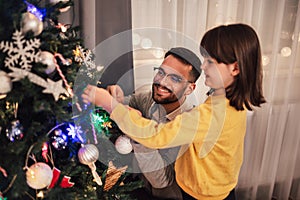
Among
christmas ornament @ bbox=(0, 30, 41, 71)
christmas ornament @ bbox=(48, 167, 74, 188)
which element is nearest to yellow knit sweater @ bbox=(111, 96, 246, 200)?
christmas ornament @ bbox=(48, 167, 74, 188)

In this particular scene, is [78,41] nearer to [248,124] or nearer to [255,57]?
[255,57]

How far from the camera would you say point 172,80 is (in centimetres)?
133

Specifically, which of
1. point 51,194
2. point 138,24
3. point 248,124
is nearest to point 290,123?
point 248,124

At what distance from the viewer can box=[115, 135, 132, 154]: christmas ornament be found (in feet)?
4.18

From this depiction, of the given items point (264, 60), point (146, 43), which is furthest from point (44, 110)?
point (264, 60)

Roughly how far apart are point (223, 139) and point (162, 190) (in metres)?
0.58

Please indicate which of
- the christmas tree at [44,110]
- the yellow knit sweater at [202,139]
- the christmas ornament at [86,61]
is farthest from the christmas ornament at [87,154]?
the christmas ornament at [86,61]

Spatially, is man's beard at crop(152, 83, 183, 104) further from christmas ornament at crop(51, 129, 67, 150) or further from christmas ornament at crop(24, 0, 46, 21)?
christmas ornament at crop(24, 0, 46, 21)

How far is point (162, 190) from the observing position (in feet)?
5.74

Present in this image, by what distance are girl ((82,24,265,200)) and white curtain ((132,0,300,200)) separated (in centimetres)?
44

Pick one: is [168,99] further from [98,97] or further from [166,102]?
[98,97]

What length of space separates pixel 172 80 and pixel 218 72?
0.59 ft

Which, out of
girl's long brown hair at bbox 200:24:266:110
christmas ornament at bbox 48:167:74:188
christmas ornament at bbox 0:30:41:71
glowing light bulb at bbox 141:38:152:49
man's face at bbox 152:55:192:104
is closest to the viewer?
christmas ornament at bbox 0:30:41:71

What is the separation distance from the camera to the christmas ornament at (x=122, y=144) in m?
1.28
